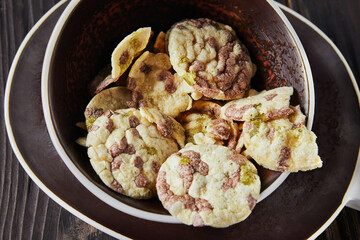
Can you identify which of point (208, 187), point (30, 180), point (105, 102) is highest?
point (105, 102)

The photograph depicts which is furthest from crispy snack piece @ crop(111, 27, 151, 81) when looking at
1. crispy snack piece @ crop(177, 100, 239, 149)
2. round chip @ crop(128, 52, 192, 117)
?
crispy snack piece @ crop(177, 100, 239, 149)

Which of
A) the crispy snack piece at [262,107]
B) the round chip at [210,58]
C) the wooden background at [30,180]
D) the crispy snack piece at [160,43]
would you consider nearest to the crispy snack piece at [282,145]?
the crispy snack piece at [262,107]

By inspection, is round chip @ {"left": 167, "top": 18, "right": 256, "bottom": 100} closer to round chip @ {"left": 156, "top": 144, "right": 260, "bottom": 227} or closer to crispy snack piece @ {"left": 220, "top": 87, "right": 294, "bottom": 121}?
crispy snack piece @ {"left": 220, "top": 87, "right": 294, "bottom": 121}

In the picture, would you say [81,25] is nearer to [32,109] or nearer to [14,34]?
[32,109]

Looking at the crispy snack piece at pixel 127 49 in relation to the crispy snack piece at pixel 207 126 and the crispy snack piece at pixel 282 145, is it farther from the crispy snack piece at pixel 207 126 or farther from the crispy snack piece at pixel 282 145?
the crispy snack piece at pixel 282 145

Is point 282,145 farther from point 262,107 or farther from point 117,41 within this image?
point 117,41

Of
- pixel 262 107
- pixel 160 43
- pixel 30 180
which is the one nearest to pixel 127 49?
pixel 160 43
